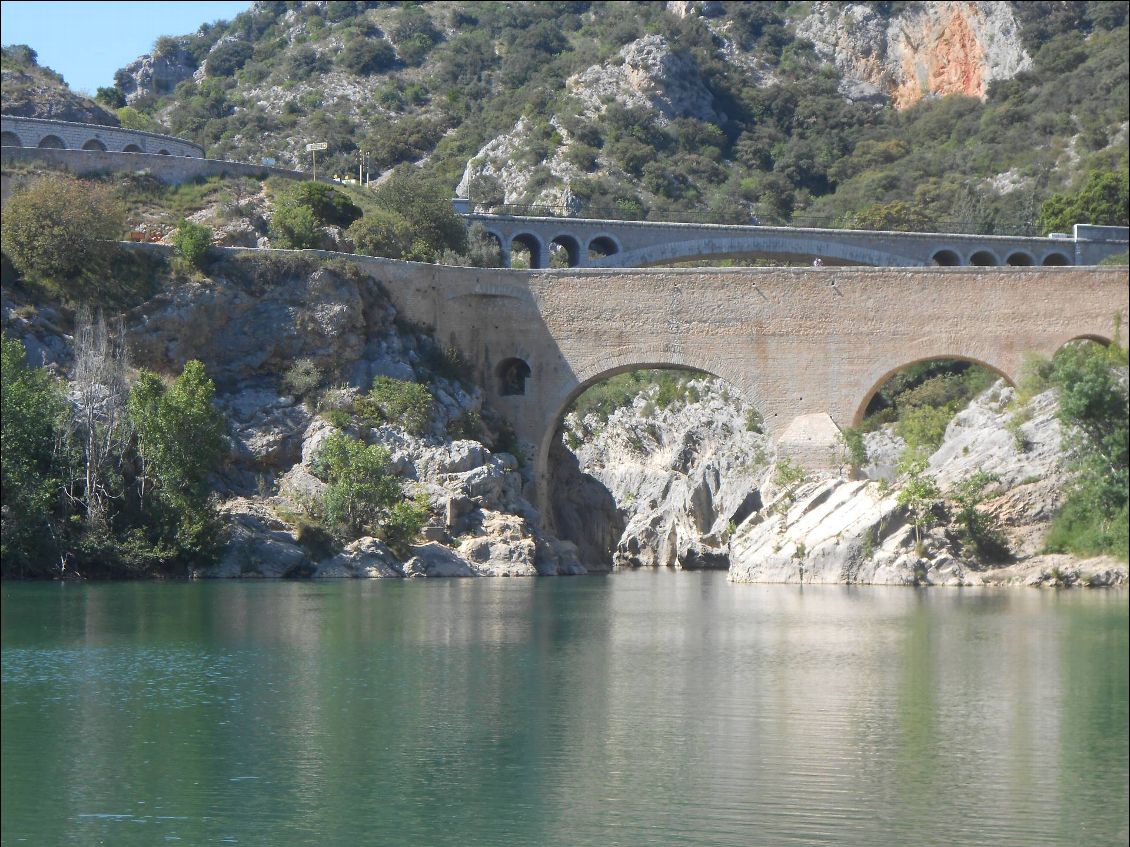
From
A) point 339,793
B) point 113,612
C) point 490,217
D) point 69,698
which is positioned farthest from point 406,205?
point 339,793

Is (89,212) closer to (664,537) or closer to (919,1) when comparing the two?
(664,537)

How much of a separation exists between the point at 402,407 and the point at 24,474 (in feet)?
23.7

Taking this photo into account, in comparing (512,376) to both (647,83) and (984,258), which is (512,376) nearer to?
(984,258)

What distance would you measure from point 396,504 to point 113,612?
25.7ft

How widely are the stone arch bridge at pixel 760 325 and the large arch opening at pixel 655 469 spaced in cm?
65

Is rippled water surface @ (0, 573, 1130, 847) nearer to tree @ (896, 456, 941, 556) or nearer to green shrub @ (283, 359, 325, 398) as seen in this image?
tree @ (896, 456, 941, 556)

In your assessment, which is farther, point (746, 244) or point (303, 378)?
point (746, 244)

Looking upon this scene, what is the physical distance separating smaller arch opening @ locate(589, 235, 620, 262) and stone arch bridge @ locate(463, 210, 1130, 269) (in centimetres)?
2

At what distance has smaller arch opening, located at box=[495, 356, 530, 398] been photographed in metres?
33.8

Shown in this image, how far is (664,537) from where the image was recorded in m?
39.4

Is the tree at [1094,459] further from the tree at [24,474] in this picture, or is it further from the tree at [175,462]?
the tree at [24,474]

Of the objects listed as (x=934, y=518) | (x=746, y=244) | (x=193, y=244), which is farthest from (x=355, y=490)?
(x=746, y=244)

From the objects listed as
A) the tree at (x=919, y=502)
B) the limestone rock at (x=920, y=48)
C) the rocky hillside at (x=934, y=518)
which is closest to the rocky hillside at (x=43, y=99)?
the rocky hillside at (x=934, y=518)

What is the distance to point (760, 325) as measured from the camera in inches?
1260
